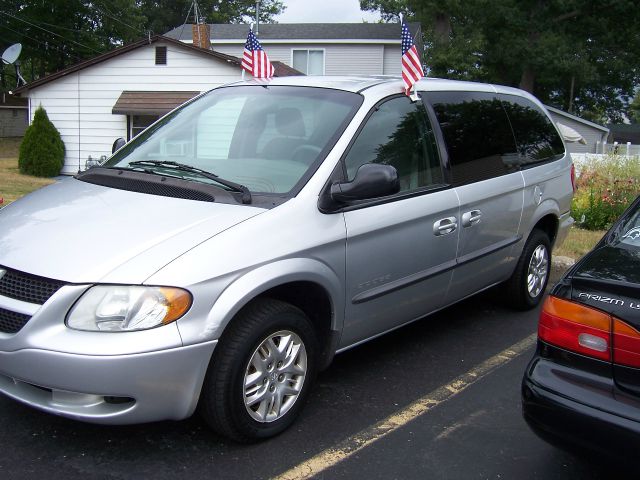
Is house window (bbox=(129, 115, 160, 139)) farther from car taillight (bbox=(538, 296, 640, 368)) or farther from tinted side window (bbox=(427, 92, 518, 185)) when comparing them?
car taillight (bbox=(538, 296, 640, 368))

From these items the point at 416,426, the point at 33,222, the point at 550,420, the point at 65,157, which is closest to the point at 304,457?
the point at 416,426

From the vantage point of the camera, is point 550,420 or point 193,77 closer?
point 550,420

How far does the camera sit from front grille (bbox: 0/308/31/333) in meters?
2.94

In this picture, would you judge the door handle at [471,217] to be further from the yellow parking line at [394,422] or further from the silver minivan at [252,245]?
the yellow parking line at [394,422]

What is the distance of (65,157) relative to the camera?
20.0m

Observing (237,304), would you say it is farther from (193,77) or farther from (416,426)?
(193,77)

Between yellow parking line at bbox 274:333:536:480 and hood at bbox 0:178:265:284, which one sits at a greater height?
hood at bbox 0:178:265:284

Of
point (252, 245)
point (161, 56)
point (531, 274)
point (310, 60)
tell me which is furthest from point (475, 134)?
point (310, 60)

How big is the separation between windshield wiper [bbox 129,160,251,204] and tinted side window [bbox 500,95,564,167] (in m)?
2.76

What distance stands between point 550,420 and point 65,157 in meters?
19.5

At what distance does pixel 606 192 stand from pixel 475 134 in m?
6.48

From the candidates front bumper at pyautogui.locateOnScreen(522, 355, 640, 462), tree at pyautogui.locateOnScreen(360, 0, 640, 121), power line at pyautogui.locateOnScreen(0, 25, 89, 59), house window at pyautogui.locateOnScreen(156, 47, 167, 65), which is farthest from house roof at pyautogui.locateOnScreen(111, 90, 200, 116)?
power line at pyautogui.locateOnScreen(0, 25, 89, 59)

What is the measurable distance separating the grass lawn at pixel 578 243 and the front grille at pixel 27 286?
5713mm

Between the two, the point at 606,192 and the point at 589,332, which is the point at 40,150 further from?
the point at 589,332
